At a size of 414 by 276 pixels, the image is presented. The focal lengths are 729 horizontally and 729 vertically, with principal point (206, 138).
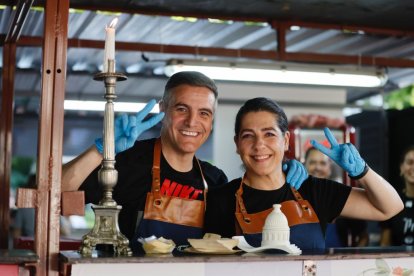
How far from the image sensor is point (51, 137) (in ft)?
8.87

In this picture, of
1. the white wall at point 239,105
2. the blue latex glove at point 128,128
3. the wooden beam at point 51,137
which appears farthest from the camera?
the white wall at point 239,105

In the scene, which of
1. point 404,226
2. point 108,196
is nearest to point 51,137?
point 108,196

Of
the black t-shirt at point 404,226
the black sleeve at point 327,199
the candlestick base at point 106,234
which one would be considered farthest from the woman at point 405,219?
the candlestick base at point 106,234

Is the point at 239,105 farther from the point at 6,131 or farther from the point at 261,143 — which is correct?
the point at 261,143

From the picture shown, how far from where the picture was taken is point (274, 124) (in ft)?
11.8

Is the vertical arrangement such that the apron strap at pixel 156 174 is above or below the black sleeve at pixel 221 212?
above

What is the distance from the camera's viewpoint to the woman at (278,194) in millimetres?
3441

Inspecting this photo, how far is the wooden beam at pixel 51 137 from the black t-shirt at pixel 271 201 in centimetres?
109

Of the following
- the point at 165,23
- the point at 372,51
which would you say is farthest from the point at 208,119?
the point at 372,51

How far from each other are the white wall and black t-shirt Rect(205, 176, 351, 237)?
6.85 metres

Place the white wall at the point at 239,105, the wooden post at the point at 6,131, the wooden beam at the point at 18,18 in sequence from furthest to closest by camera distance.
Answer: the white wall at the point at 239,105
the wooden post at the point at 6,131
the wooden beam at the point at 18,18

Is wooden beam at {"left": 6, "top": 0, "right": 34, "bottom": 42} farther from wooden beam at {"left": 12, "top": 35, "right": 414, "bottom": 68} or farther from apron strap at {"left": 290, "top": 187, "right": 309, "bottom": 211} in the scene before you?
wooden beam at {"left": 12, "top": 35, "right": 414, "bottom": 68}

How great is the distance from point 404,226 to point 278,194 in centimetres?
459

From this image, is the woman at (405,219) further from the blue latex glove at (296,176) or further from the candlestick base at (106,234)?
the candlestick base at (106,234)
